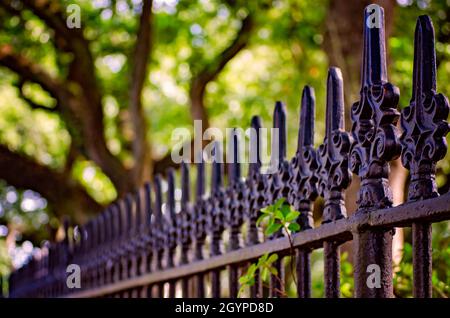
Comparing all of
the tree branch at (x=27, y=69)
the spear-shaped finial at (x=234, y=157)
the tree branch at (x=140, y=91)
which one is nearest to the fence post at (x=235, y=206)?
the spear-shaped finial at (x=234, y=157)

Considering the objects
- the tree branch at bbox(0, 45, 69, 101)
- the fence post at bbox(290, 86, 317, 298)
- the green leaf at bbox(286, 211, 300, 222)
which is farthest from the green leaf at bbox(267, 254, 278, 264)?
the tree branch at bbox(0, 45, 69, 101)

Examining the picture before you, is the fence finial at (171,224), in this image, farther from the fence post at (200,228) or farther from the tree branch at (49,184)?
the tree branch at (49,184)

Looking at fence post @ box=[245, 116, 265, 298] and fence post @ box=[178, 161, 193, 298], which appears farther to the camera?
fence post @ box=[178, 161, 193, 298]

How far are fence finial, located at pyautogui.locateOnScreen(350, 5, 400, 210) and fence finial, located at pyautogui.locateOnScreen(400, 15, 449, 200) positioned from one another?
0.12m

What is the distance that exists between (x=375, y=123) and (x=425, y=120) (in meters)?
0.22

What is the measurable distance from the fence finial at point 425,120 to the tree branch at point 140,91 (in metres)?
6.32

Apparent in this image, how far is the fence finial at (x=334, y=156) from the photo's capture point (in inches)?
89.9

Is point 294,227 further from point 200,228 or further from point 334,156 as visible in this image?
point 200,228

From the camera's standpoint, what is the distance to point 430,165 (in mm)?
1843

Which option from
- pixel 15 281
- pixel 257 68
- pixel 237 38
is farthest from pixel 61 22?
pixel 257 68

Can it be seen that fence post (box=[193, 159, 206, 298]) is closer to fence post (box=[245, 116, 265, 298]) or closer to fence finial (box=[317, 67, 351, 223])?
fence post (box=[245, 116, 265, 298])

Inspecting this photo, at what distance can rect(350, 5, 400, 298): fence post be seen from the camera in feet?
6.65

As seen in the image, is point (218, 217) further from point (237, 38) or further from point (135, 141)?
point (237, 38)

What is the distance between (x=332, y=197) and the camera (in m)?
2.35
